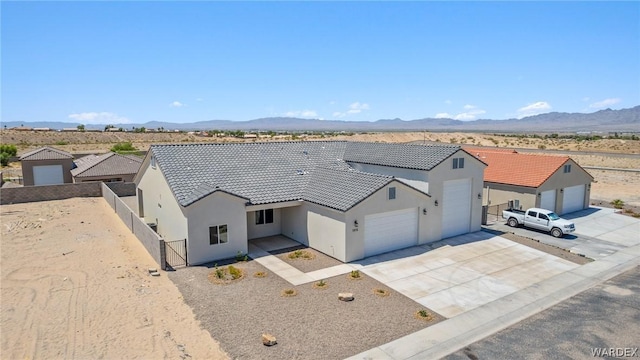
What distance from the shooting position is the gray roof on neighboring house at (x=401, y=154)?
24562 mm

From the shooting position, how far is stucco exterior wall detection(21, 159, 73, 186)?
4119 cm

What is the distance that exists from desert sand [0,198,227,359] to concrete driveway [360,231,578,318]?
847 centimetres

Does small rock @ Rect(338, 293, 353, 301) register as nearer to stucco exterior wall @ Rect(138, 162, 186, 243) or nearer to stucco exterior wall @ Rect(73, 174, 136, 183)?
stucco exterior wall @ Rect(138, 162, 186, 243)

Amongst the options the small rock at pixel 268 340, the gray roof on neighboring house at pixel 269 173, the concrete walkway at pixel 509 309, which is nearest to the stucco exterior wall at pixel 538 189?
the concrete walkway at pixel 509 309

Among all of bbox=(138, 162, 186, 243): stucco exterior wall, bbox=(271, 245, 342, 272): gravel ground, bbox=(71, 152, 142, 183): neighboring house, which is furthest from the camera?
bbox=(71, 152, 142, 183): neighboring house

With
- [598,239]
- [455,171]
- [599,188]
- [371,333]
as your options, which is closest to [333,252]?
[371,333]

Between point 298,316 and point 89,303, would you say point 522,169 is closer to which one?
point 298,316

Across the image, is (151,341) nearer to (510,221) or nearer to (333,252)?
(333,252)

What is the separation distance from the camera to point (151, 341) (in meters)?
13.2

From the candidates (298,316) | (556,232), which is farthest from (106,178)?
(556,232)

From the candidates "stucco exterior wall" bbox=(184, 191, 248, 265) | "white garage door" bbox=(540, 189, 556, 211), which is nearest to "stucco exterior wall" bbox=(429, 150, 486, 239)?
"white garage door" bbox=(540, 189, 556, 211)

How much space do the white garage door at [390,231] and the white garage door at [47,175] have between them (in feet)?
119

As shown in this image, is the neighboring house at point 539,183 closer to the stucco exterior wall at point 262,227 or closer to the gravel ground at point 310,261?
the stucco exterior wall at point 262,227

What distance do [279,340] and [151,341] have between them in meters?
3.95
